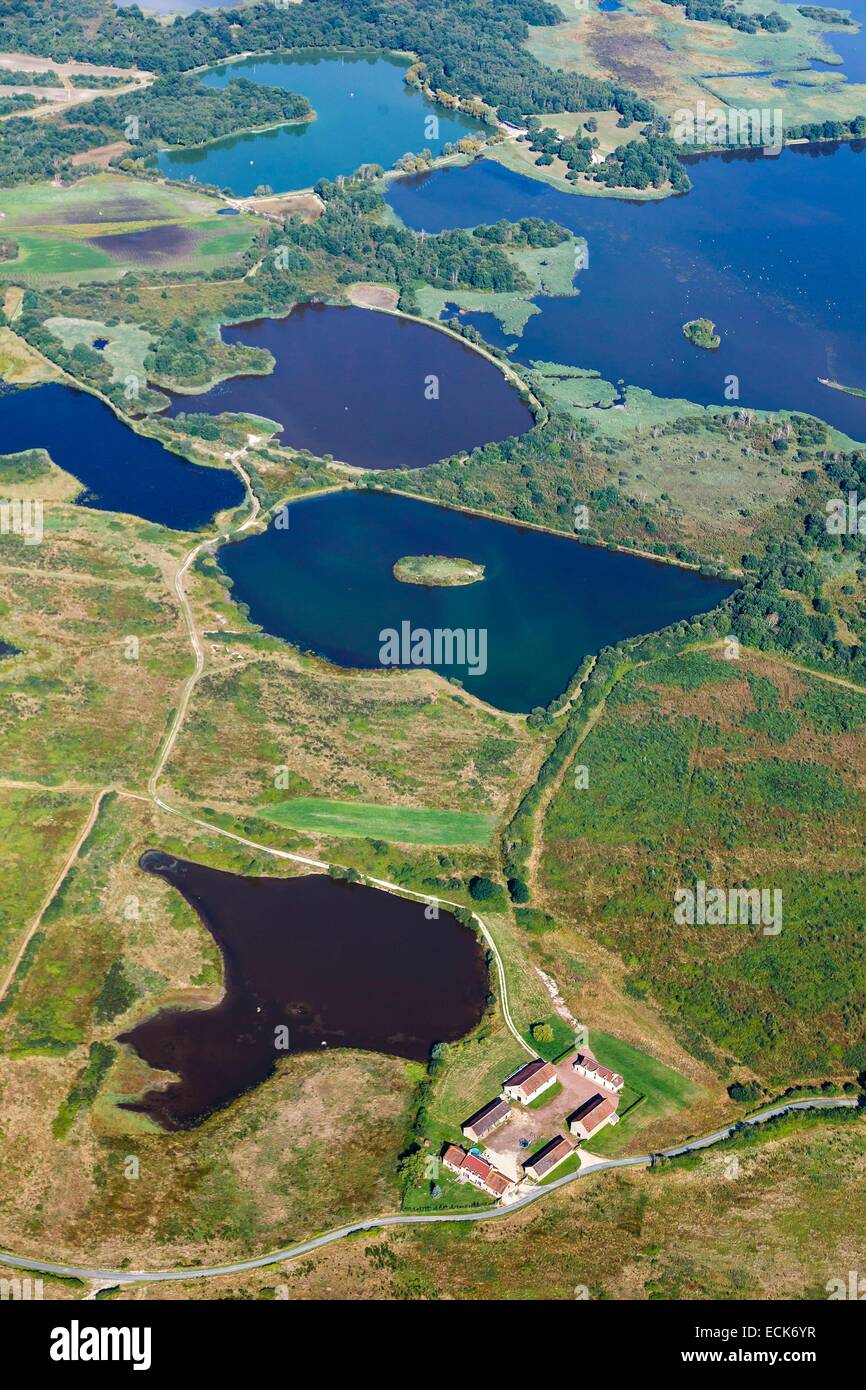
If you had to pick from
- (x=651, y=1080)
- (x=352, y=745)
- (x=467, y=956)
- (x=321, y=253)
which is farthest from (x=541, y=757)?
(x=321, y=253)

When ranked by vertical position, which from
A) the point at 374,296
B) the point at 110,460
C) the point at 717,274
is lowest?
the point at 110,460

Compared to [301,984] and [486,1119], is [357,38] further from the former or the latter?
[486,1119]

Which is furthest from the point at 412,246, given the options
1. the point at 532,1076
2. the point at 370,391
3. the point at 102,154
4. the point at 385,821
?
the point at 532,1076

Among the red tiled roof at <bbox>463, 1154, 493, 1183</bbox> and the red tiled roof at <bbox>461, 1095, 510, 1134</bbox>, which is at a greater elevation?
the red tiled roof at <bbox>463, 1154, 493, 1183</bbox>

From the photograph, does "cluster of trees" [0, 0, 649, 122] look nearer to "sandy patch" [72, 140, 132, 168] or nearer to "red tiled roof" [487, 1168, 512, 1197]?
"sandy patch" [72, 140, 132, 168]

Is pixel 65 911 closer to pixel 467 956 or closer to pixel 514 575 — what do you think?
pixel 467 956

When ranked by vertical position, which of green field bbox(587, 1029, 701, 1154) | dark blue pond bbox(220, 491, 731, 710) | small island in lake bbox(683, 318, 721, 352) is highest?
small island in lake bbox(683, 318, 721, 352)

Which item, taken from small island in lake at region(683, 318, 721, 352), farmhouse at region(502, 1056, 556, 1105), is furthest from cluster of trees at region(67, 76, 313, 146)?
farmhouse at region(502, 1056, 556, 1105)
